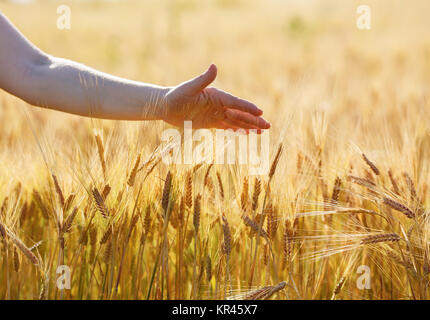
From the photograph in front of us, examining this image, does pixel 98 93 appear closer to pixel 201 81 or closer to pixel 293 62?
pixel 201 81

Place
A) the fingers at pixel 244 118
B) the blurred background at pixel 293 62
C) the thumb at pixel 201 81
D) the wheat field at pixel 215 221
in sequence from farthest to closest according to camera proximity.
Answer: the blurred background at pixel 293 62
the fingers at pixel 244 118
the thumb at pixel 201 81
the wheat field at pixel 215 221

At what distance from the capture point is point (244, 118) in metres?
1.31

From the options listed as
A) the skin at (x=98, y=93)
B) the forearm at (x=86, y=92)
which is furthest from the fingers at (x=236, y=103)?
the forearm at (x=86, y=92)

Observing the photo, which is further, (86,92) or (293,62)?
(293,62)

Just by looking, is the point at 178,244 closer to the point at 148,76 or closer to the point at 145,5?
the point at 148,76

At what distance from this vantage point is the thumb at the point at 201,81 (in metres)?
1.15

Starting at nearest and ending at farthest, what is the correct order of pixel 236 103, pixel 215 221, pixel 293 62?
pixel 215 221 → pixel 236 103 → pixel 293 62

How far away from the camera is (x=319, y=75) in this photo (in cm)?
484

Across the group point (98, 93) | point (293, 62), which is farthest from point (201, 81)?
point (293, 62)

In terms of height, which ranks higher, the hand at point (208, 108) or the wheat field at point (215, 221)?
the hand at point (208, 108)

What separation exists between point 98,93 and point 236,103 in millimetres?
335

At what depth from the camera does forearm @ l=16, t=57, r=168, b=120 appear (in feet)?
4.00

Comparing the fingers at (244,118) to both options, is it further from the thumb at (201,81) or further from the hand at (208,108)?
the thumb at (201,81)

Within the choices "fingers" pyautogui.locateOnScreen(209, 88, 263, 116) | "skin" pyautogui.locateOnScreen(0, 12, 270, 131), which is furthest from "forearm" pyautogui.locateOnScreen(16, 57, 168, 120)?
"fingers" pyautogui.locateOnScreen(209, 88, 263, 116)
